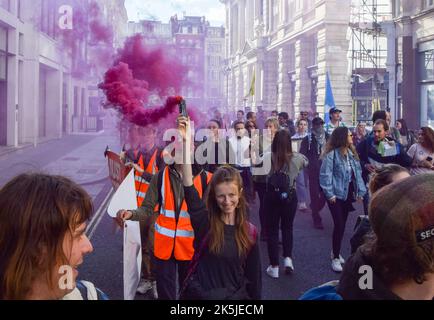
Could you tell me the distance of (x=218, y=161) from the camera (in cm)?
602

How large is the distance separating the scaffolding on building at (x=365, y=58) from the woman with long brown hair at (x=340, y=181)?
17.6 metres

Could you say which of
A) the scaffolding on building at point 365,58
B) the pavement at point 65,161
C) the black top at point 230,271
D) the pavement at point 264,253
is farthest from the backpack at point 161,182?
the scaffolding on building at point 365,58

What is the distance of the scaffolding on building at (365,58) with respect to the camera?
22266mm

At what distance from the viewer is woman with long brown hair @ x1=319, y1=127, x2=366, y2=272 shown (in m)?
5.43

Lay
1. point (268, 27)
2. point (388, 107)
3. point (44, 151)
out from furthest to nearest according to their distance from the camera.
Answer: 1. point (268, 27)
2. point (388, 107)
3. point (44, 151)

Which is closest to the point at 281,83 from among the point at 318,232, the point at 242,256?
the point at 318,232

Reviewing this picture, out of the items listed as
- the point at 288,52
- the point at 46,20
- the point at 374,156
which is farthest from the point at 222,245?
the point at 288,52

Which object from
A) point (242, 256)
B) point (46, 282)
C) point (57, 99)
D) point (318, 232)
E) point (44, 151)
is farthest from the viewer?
point (57, 99)

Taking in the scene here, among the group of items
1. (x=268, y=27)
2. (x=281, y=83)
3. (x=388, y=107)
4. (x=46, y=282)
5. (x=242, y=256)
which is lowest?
(x=242, y=256)

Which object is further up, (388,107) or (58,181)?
(388,107)

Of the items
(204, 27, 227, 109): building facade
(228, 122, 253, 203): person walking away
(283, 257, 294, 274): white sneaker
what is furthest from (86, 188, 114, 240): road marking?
(204, 27, 227, 109): building facade

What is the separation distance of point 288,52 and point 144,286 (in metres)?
28.0

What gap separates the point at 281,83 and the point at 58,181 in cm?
3048
